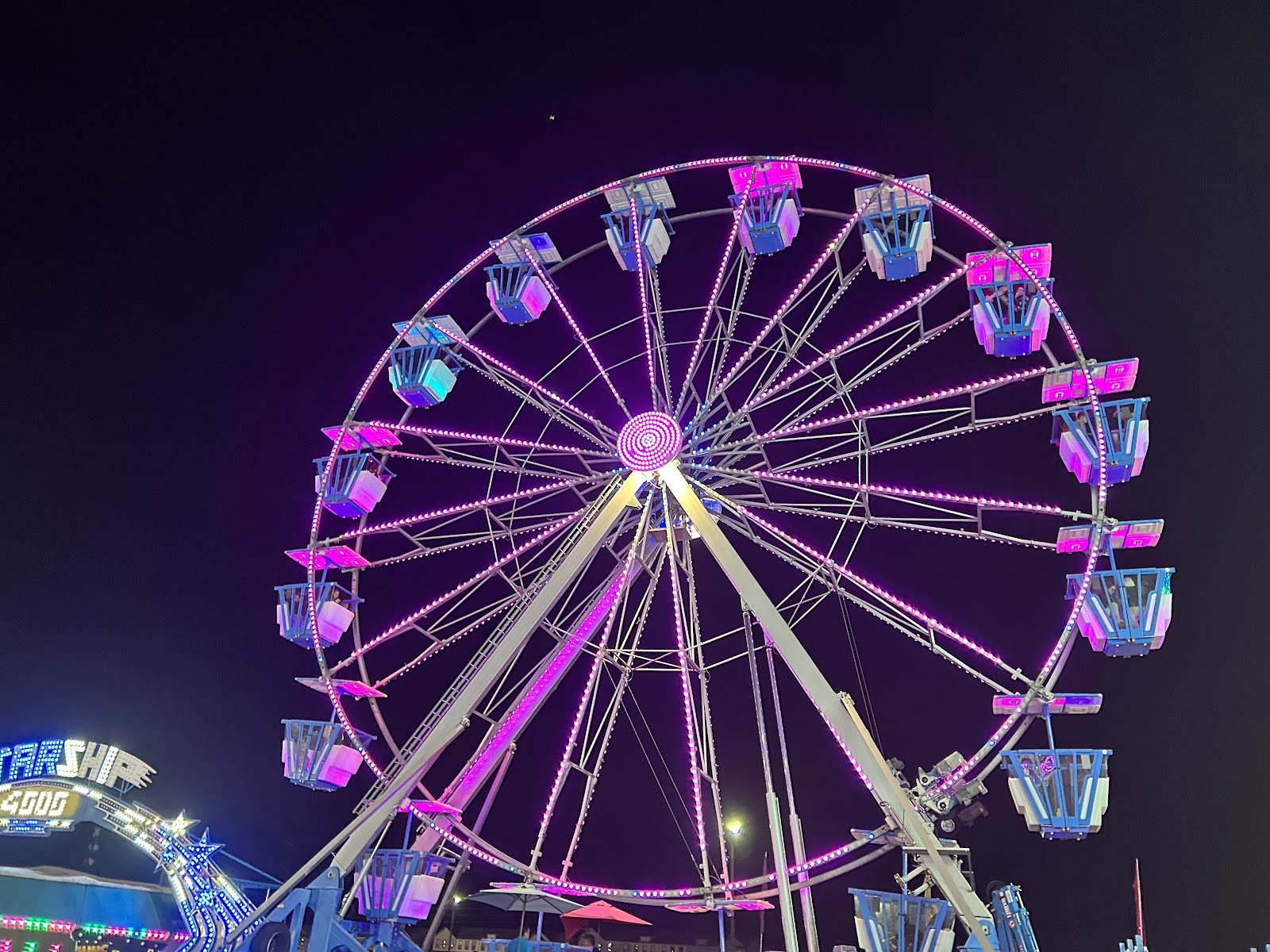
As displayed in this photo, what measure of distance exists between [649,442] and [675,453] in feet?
1.20

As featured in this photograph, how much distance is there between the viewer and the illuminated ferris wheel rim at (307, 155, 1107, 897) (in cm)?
1026

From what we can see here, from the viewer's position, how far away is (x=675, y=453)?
1213 cm

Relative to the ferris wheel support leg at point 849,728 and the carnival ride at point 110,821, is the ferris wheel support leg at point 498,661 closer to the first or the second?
the ferris wheel support leg at point 849,728

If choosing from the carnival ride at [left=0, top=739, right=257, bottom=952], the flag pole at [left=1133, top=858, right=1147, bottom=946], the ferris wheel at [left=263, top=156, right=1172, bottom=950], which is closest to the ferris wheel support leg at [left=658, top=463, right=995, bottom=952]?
the ferris wheel at [left=263, top=156, right=1172, bottom=950]

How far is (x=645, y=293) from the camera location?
13.2 meters

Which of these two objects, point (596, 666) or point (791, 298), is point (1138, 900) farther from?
point (791, 298)

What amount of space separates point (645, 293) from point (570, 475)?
2.59 meters

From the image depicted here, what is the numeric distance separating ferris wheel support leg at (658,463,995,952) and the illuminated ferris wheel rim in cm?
96

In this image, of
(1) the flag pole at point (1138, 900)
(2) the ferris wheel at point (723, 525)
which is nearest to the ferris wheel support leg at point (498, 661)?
(2) the ferris wheel at point (723, 525)

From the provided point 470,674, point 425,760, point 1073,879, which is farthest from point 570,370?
point 1073,879

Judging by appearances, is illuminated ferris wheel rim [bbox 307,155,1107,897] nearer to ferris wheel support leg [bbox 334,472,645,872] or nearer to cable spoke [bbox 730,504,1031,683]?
cable spoke [bbox 730,504,1031,683]

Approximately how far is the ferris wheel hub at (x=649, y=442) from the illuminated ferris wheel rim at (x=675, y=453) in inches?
0.8

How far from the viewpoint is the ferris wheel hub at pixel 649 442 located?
12125 mm

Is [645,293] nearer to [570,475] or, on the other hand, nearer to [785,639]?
[570,475]
